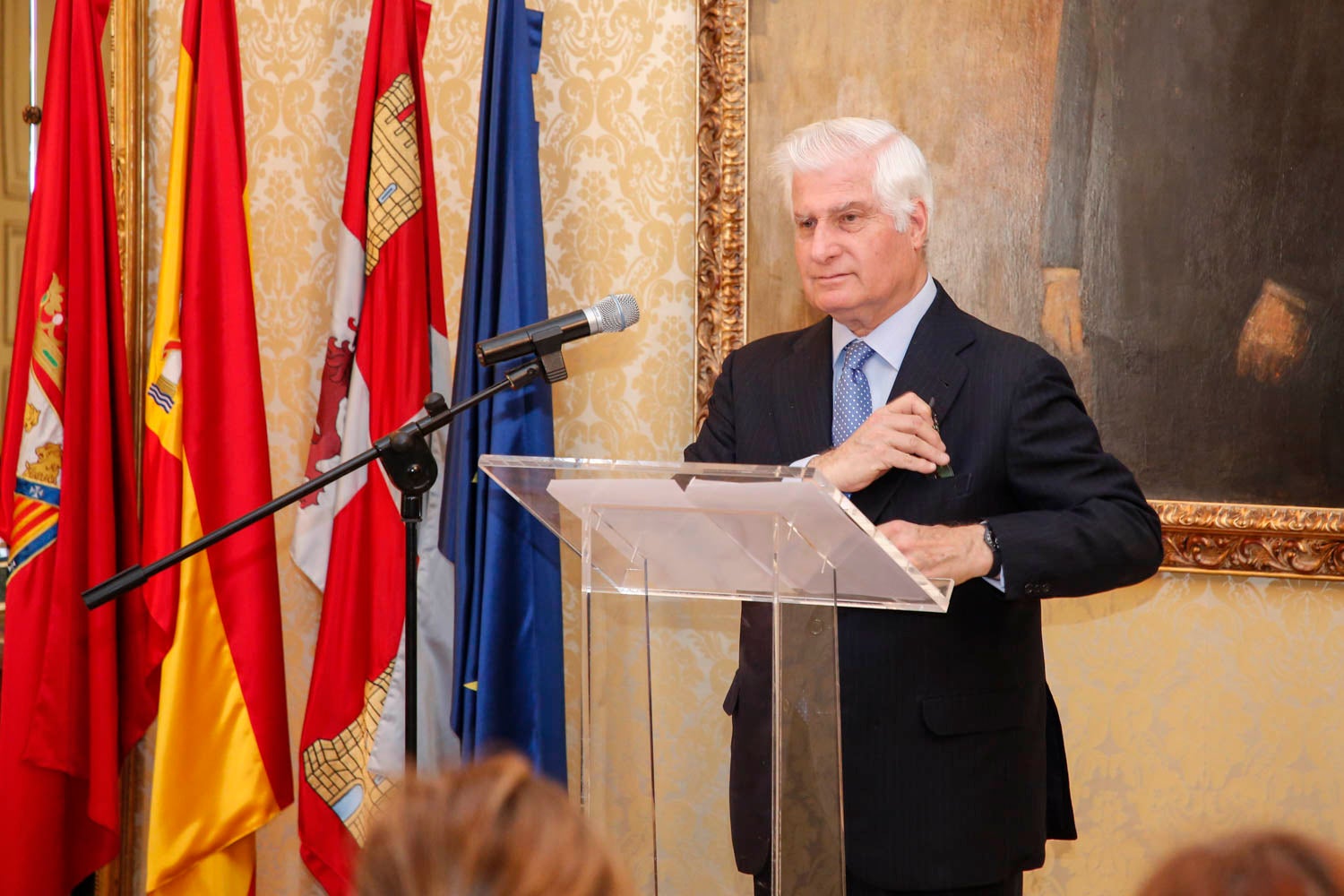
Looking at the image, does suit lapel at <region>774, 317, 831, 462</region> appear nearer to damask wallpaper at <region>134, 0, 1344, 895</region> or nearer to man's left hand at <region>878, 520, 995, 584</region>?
man's left hand at <region>878, 520, 995, 584</region>

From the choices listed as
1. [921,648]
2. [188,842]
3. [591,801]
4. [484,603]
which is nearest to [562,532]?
[591,801]

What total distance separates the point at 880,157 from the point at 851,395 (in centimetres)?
47

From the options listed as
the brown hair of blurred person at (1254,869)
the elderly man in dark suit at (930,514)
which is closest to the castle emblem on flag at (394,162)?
the elderly man in dark suit at (930,514)

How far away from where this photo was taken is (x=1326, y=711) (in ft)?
9.26

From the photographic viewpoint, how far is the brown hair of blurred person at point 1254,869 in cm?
75

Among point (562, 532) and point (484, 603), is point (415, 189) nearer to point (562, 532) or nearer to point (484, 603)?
point (484, 603)

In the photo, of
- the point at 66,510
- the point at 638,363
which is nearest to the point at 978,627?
the point at 638,363

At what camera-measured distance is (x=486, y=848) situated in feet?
2.76

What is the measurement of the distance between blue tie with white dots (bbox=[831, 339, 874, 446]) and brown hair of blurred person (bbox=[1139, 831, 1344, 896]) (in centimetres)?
151

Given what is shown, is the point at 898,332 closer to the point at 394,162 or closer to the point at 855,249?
the point at 855,249

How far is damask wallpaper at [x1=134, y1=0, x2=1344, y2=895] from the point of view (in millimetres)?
2854

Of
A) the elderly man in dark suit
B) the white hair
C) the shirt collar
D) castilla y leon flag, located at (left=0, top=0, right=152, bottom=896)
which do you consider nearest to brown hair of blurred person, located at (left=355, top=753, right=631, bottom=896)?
the elderly man in dark suit

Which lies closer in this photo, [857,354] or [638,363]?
[857,354]

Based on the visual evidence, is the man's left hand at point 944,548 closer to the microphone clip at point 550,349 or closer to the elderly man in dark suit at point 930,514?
the elderly man in dark suit at point 930,514
